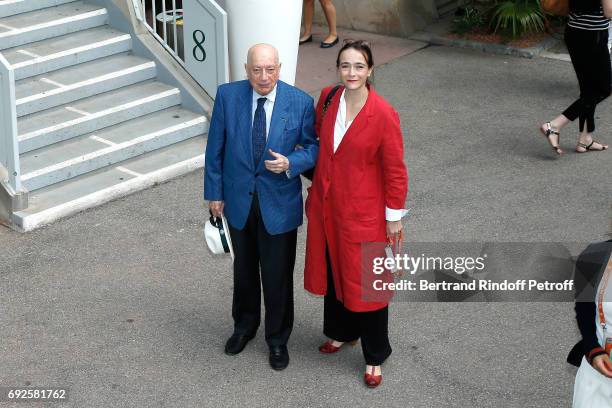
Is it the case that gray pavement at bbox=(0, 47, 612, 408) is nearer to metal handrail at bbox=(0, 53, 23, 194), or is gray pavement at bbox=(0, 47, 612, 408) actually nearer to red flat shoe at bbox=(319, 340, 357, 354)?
red flat shoe at bbox=(319, 340, 357, 354)

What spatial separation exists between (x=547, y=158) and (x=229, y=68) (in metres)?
2.88

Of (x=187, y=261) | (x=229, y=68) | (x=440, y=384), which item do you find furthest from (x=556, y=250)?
(x=229, y=68)

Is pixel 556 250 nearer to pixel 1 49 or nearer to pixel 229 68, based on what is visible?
pixel 229 68

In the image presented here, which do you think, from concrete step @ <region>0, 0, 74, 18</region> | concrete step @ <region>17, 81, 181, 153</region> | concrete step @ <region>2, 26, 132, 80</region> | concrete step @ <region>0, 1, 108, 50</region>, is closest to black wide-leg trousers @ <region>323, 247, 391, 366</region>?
concrete step @ <region>17, 81, 181, 153</region>

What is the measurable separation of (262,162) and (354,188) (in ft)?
1.75

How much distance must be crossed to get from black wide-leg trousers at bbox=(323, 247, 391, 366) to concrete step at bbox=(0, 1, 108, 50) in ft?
14.8

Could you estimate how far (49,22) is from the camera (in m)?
9.16

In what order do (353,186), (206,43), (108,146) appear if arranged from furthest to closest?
(206,43) → (108,146) → (353,186)

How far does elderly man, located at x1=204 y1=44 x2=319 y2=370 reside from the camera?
5.34 metres

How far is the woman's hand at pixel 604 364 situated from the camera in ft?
12.8

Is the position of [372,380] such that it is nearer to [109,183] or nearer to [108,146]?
[109,183]

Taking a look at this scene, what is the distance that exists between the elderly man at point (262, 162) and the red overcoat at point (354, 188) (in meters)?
0.12

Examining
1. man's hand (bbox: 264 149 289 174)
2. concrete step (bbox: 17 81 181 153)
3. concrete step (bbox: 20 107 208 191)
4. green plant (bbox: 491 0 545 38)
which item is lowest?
concrete step (bbox: 20 107 208 191)

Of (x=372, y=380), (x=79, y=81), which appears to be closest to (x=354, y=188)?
(x=372, y=380)
